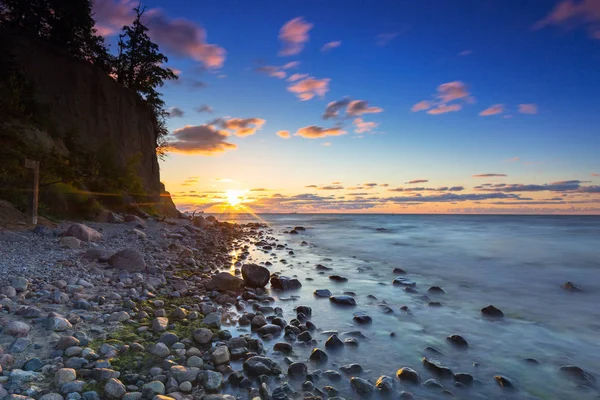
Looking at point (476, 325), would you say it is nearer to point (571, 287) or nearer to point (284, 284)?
point (284, 284)

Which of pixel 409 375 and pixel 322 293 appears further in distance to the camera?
pixel 322 293

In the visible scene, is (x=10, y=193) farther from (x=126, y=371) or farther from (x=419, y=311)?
(x=419, y=311)

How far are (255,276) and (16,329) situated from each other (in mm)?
5140

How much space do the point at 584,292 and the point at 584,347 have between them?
19.7ft

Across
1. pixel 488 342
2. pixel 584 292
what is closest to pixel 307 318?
pixel 488 342

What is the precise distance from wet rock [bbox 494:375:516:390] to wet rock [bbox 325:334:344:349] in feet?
7.01

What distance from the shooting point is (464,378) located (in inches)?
165

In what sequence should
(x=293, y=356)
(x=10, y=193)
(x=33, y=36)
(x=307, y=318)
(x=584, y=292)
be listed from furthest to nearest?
Answer: (x=33, y=36) < (x=10, y=193) < (x=584, y=292) < (x=307, y=318) < (x=293, y=356)

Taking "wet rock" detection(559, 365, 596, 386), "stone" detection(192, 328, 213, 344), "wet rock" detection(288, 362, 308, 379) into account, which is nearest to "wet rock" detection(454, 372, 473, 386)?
"wet rock" detection(559, 365, 596, 386)

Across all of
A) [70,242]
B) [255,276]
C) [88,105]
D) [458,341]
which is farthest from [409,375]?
[88,105]

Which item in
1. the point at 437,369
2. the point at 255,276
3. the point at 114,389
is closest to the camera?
the point at 114,389

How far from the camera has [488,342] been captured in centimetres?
558

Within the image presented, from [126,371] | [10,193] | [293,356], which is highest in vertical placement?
[10,193]

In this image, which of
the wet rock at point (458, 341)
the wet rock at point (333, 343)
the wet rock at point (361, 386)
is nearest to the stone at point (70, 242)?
the wet rock at point (333, 343)
